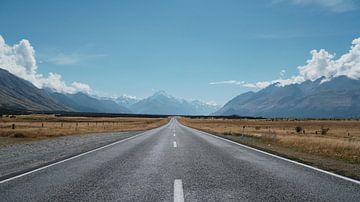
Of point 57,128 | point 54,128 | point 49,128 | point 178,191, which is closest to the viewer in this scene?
point 178,191

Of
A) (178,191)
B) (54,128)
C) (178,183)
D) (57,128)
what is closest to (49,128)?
(54,128)

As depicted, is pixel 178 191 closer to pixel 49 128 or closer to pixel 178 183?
pixel 178 183

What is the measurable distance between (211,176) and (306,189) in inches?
108

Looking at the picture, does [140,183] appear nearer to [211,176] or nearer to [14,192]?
[211,176]

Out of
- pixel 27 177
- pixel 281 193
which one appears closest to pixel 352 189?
pixel 281 193

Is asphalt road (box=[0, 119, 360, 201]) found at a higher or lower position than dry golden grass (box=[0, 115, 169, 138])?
lower

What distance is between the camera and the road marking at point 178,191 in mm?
7386

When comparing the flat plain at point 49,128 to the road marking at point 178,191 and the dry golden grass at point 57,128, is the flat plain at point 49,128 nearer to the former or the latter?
the dry golden grass at point 57,128

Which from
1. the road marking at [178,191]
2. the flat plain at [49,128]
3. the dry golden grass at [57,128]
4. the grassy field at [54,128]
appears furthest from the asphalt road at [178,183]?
the dry golden grass at [57,128]

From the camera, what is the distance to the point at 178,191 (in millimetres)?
8180

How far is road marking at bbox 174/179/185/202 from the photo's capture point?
7.39 metres

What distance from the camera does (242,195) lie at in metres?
7.77

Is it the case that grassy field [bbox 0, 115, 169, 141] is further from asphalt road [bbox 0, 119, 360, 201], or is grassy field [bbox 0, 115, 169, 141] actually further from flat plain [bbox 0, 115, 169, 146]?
asphalt road [bbox 0, 119, 360, 201]

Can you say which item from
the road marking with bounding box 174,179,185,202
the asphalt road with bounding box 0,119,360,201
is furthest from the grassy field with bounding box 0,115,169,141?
the road marking with bounding box 174,179,185,202
